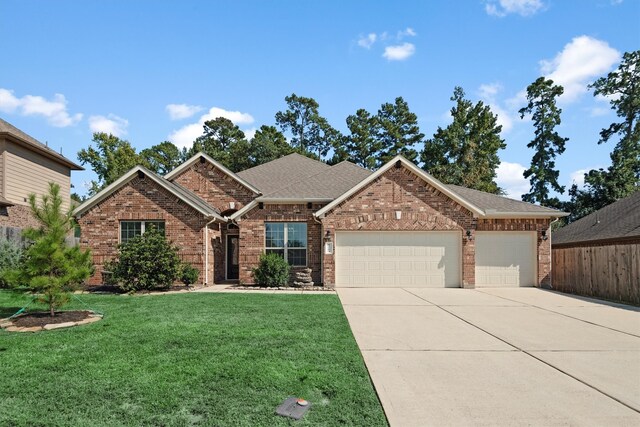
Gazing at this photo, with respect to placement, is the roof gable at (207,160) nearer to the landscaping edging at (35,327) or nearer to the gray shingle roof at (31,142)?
the gray shingle roof at (31,142)

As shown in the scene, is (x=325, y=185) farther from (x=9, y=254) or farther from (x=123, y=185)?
(x=9, y=254)

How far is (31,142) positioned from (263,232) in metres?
14.2

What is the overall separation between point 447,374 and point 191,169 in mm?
16252

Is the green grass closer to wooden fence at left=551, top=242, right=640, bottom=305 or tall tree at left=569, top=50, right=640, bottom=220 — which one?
wooden fence at left=551, top=242, right=640, bottom=305

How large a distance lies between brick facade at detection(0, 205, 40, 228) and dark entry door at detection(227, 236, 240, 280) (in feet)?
32.4

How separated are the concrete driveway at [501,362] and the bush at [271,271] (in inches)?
183

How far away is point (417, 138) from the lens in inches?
1714

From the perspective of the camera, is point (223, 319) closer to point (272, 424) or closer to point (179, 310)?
point (179, 310)

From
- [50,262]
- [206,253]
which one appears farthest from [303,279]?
[50,262]

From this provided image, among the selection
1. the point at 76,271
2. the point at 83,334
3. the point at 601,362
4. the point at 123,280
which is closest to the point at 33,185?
the point at 123,280

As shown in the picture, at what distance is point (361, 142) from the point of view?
4278 cm

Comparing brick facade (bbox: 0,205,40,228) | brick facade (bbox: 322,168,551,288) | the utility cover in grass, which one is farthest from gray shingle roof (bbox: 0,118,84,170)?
the utility cover in grass

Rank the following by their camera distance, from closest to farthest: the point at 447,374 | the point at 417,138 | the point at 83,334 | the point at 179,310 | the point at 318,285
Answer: the point at 447,374
the point at 83,334
the point at 179,310
the point at 318,285
the point at 417,138

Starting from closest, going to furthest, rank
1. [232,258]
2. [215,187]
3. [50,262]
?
[50,262]
[232,258]
[215,187]
